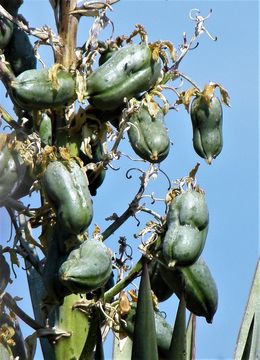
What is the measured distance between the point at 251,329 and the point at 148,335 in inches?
15.0

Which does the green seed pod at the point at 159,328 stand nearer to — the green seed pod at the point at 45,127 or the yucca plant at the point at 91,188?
the yucca plant at the point at 91,188

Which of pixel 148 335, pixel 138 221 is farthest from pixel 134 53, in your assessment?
pixel 148 335

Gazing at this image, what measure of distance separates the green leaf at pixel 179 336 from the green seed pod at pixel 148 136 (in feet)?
1.21

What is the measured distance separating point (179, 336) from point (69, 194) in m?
0.43

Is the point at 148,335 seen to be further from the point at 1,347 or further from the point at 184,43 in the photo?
the point at 184,43

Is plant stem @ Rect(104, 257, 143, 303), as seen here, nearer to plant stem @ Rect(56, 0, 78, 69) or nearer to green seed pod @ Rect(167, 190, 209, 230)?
green seed pod @ Rect(167, 190, 209, 230)

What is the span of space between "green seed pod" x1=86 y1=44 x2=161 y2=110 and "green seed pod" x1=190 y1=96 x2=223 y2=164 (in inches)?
6.3

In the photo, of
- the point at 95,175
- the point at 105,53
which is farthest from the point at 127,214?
the point at 105,53

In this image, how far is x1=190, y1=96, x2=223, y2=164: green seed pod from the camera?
311 centimetres

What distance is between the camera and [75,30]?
123 inches

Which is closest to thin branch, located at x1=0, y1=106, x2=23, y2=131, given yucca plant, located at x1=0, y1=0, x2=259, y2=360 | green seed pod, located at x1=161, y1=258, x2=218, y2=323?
yucca plant, located at x1=0, y1=0, x2=259, y2=360

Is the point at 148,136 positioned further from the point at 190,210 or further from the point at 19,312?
the point at 19,312

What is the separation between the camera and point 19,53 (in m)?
3.21

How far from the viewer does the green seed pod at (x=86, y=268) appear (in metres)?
2.73
